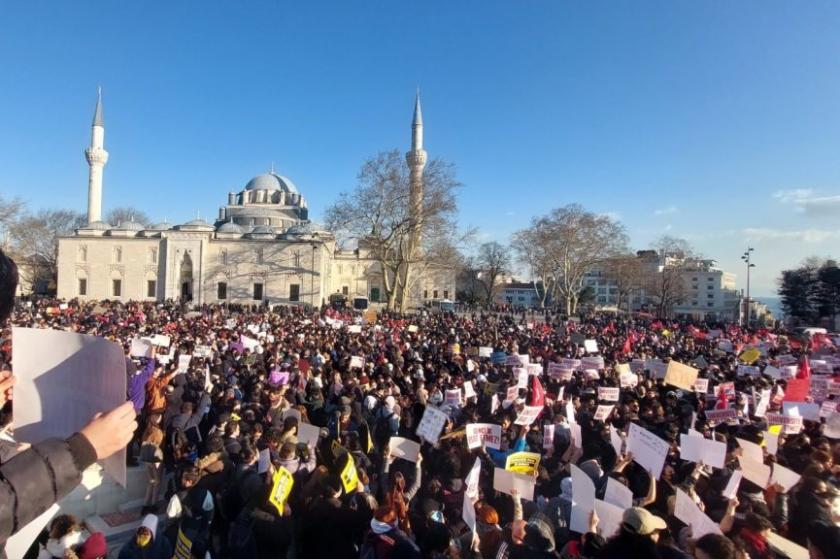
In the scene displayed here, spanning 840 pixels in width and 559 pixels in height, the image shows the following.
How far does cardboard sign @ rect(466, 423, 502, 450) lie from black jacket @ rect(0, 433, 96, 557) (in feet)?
13.3

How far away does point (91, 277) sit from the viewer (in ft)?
157

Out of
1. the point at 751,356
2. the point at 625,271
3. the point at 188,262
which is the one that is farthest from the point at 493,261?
the point at 751,356

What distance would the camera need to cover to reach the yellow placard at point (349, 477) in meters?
4.00

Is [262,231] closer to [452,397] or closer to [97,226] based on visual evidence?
[97,226]

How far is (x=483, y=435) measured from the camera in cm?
527

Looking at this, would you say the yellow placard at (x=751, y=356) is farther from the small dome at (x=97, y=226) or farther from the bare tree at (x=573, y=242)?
the small dome at (x=97, y=226)

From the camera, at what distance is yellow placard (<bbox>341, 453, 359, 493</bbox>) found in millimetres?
4004

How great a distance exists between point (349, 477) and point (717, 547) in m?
2.53

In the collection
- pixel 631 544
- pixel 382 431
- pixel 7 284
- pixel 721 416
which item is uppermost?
pixel 7 284

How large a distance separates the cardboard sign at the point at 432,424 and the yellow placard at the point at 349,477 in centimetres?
133

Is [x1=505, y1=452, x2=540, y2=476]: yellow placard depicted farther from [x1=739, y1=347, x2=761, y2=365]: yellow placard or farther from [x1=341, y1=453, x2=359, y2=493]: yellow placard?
[x1=739, y1=347, x2=761, y2=365]: yellow placard

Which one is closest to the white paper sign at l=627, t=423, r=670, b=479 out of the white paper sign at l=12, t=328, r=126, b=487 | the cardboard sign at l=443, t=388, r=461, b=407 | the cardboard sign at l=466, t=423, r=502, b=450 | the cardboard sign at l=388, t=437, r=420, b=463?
the cardboard sign at l=466, t=423, r=502, b=450

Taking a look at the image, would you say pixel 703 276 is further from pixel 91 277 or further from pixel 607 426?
pixel 607 426

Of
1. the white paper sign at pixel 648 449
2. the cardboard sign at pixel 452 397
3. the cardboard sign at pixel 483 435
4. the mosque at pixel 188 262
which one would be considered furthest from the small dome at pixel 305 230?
the white paper sign at pixel 648 449
